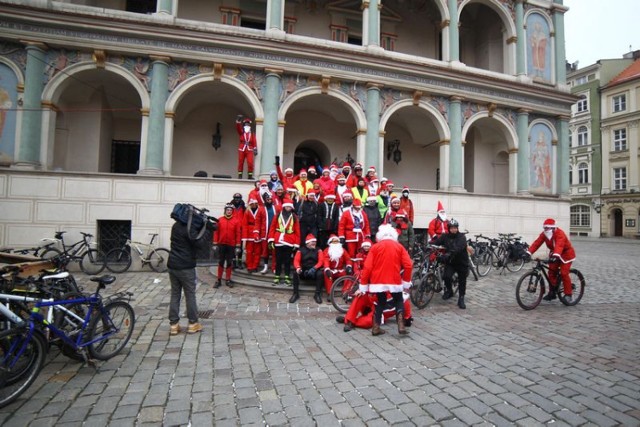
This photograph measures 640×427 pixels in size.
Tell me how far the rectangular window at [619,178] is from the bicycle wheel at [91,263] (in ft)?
155

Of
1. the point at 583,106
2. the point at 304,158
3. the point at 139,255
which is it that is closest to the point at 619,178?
the point at 583,106

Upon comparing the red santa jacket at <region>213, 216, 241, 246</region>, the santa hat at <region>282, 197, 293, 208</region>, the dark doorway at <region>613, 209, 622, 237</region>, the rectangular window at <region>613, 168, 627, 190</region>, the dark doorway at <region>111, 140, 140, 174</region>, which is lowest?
the red santa jacket at <region>213, 216, 241, 246</region>

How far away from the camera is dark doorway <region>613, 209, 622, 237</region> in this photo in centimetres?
3584

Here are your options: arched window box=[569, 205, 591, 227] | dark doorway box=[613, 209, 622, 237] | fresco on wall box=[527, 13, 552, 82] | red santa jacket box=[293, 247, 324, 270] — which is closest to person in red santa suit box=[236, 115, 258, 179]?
red santa jacket box=[293, 247, 324, 270]

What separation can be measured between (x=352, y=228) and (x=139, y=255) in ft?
23.6

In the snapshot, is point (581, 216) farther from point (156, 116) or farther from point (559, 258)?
point (156, 116)

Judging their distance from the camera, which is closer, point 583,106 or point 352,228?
point 352,228

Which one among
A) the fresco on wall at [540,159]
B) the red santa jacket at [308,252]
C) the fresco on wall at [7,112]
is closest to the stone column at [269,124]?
the red santa jacket at [308,252]

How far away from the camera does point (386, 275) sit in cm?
501

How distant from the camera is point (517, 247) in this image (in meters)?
11.5

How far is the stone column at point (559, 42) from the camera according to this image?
1645 cm

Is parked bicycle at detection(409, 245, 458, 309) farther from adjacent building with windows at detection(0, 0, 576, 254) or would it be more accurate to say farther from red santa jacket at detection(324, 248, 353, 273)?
adjacent building with windows at detection(0, 0, 576, 254)

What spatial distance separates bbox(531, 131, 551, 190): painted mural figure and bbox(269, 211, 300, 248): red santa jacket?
13837mm

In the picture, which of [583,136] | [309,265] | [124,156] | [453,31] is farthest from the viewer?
[583,136]
